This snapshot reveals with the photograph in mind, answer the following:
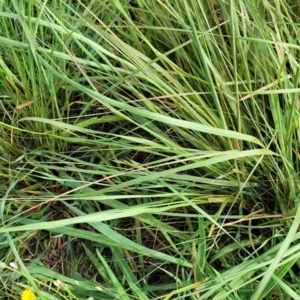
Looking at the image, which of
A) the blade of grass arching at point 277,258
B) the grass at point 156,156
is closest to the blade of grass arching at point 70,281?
the grass at point 156,156

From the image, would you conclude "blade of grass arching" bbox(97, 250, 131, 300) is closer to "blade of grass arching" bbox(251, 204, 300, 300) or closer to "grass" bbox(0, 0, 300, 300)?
"grass" bbox(0, 0, 300, 300)

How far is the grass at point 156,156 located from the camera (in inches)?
30.9

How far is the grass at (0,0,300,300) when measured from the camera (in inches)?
30.9

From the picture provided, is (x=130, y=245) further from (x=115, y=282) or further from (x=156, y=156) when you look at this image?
(x=156, y=156)

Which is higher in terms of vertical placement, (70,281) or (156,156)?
(156,156)

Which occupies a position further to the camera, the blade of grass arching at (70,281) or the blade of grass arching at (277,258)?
the blade of grass arching at (70,281)

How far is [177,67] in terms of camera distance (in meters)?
0.84

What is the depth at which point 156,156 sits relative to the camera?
3.03 ft

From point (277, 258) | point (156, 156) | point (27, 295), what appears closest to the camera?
point (277, 258)

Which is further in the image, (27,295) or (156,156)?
(156,156)

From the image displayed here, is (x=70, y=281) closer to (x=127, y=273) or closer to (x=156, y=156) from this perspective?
(x=127, y=273)

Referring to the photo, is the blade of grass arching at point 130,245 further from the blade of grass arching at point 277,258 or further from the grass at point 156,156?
the blade of grass arching at point 277,258

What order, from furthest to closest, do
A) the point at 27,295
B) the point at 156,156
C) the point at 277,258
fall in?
the point at 156,156, the point at 27,295, the point at 277,258

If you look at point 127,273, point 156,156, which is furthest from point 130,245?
point 156,156
